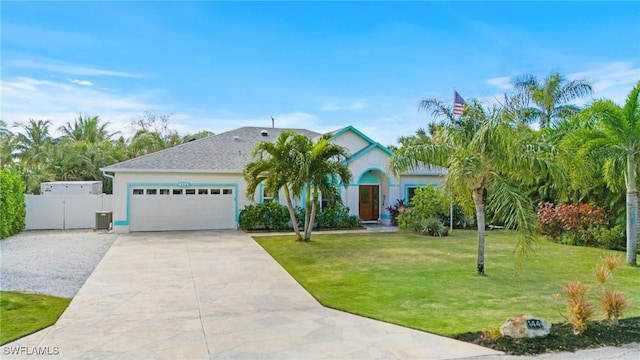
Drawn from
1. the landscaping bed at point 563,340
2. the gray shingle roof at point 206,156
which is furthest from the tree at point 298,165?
the landscaping bed at point 563,340

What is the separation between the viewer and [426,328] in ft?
18.9

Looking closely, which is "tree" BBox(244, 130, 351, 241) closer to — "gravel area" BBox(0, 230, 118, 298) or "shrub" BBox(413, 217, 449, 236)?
"shrub" BBox(413, 217, 449, 236)

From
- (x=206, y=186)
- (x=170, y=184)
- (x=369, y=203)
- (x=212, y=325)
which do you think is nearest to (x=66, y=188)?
(x=170, y=184)

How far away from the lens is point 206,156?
19.1m

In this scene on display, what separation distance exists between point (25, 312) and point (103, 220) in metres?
12.2

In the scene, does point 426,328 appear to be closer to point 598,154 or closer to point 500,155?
point 500,155

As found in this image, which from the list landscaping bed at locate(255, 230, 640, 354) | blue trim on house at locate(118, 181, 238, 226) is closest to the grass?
landscaping bed at locate(255, 230, 640, 354)

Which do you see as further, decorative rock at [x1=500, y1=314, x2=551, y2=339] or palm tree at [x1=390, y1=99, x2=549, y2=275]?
palm tree at [x1=390, y1=99, x2=549, y2=275]

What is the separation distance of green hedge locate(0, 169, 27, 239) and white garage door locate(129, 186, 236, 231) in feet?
13.3

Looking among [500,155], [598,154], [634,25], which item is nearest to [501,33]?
[634,25]

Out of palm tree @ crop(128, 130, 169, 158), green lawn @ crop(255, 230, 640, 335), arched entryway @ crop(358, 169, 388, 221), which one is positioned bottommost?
green lawn @ crop(255, 230, 640, 335)

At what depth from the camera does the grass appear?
5567 mm

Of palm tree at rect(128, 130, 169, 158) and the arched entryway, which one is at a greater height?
palm tree at rect(128, 130, 169, 158)

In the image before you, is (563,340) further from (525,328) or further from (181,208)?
(181,208)
